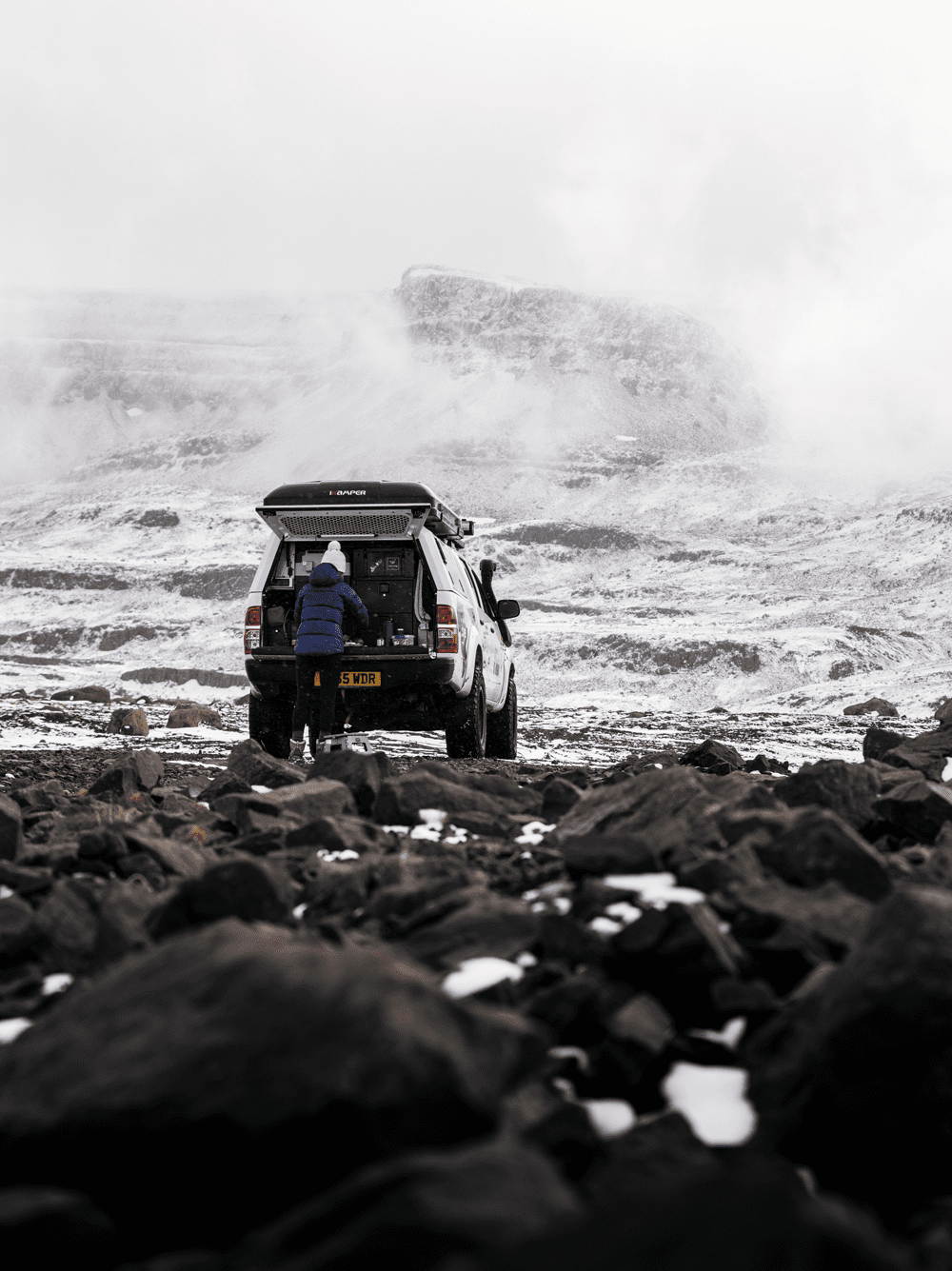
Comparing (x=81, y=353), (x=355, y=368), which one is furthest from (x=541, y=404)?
(x=81, y=353)

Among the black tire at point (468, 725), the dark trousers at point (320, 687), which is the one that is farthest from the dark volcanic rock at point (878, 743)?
the dark trousers at point (320, 687)

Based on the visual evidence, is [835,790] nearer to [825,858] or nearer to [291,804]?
[825,858]

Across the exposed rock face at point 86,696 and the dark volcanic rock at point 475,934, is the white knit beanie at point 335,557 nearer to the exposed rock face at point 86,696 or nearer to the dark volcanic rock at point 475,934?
the dark volcanic rock at point 475,934

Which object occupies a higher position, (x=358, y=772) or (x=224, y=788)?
(x=358, y=772)

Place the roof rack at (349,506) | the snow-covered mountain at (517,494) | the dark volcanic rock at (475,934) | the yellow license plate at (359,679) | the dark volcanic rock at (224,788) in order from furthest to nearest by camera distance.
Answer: the snow-covered mountain at (517,494), the yellow license plate at (359,679), the roof rack at (349,506), the dark volcanic rock at (224,788), the dark volcanic rock at (475,934)

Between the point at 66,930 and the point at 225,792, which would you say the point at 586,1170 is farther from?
the point at 225,792

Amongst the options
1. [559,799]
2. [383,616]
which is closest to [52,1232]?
[559,799]

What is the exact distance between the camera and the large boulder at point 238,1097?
184cm

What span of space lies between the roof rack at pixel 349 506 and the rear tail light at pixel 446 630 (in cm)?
83

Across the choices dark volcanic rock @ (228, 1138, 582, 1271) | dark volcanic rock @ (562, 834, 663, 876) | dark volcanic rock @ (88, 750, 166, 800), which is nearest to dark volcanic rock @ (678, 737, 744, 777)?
dark volcanic rock @ (88, 750, 166, 800)

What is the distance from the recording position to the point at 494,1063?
6.90ft

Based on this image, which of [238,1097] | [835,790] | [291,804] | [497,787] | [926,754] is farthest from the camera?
[926,754]

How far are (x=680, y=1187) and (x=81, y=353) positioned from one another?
503ft

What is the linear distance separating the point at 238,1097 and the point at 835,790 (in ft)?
11.5
